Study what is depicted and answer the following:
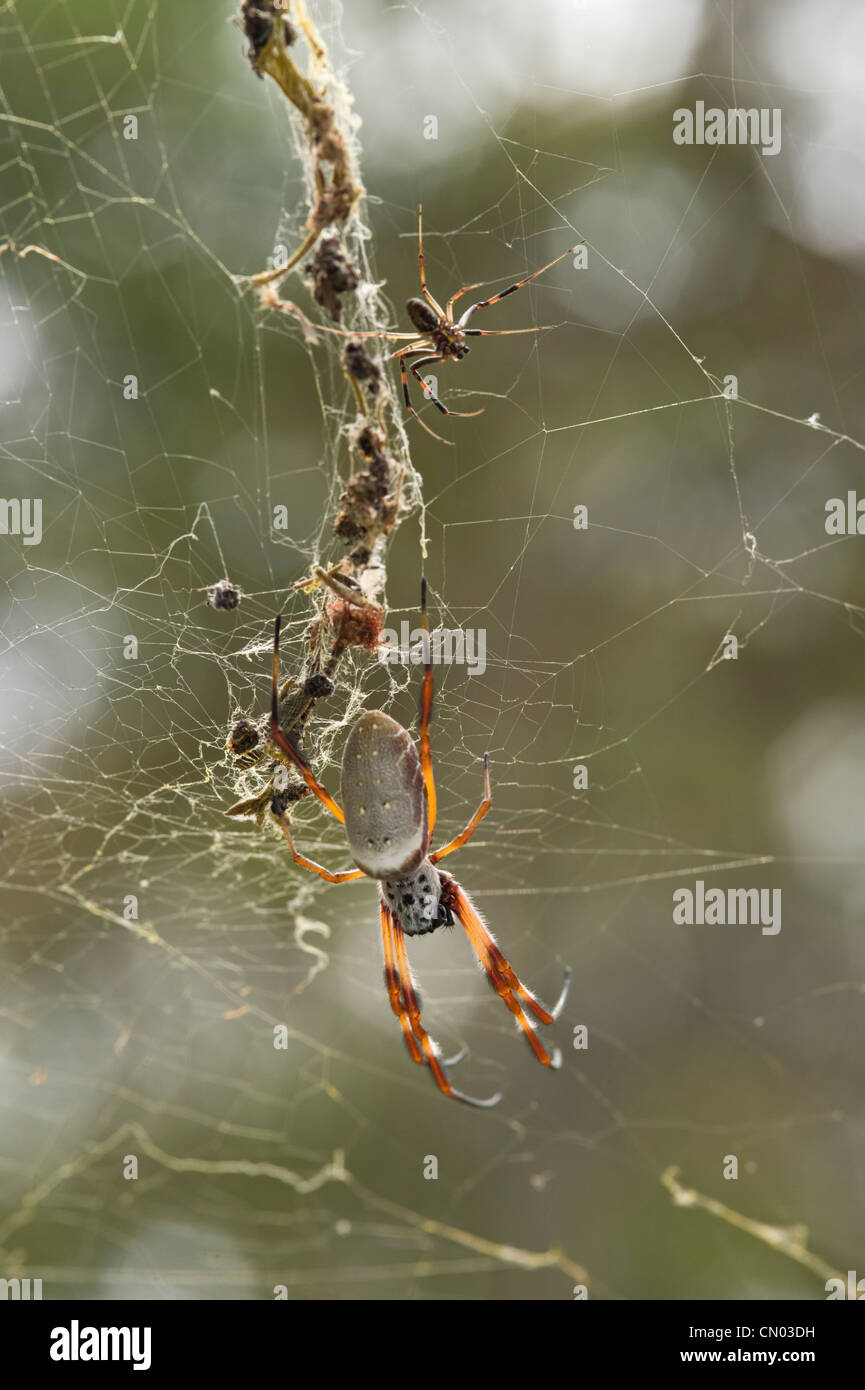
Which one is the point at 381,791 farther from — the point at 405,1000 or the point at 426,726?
the point at 405,1000

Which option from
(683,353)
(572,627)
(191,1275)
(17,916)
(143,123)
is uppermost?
(143,123)

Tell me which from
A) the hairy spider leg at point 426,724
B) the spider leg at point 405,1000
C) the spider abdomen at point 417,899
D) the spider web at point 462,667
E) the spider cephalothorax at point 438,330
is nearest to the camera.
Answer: the hairy spider leg at point 426,724

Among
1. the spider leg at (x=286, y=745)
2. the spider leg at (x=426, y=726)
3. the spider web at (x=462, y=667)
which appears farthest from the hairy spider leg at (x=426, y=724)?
the spider web at (x=462, y=667)

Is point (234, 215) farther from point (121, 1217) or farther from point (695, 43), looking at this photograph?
point (121, 1217)

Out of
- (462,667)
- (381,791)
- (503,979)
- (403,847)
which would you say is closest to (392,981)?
(503,979)

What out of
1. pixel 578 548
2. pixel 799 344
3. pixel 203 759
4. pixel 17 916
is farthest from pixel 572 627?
pixel 17 916

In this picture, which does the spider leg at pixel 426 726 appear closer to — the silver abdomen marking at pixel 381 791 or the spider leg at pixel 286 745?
the silver abdomen marking at pixel 381 791
